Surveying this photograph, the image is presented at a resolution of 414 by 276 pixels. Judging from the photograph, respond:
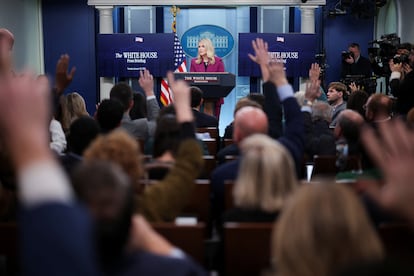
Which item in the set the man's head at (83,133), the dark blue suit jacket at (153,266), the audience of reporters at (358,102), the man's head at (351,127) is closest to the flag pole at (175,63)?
the audience of reporters at (358,102)

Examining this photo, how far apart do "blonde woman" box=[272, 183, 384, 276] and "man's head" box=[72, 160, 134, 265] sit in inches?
13.0

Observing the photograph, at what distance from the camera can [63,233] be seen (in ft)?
2.78

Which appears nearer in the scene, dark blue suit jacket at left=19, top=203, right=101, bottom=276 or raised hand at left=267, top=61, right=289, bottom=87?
dark blue suit jacket at left=19, top=203, right=101, bottom=276

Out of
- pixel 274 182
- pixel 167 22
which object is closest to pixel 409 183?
pixel 274 182

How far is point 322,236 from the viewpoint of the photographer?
1.17m

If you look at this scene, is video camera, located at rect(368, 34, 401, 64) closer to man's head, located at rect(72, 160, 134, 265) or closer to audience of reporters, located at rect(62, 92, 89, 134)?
audience of reporters, located at rect(62, 92, 89, 134)

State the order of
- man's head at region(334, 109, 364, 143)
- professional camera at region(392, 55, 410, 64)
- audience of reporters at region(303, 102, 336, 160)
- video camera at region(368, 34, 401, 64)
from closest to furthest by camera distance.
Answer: man's head at region(334, 109, 364, 143), audience of reporters at region(303, 102, 336, 160), professional camera at region(392, 55, 410, 64), video camera at region(368, 34, 401, 64)

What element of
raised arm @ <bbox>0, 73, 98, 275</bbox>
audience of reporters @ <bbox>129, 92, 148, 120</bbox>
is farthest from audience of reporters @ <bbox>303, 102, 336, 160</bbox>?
raised arm @ <bbox>0, 73, 98, 275</bbox>

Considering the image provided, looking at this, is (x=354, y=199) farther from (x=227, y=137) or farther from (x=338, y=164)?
(x=227, y=137)

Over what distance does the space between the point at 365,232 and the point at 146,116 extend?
4.50m

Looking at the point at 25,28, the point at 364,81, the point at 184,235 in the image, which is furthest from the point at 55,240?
the point at 25,28

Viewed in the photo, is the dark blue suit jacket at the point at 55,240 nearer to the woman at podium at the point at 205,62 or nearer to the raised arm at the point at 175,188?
the raised arm at the point at 175,188

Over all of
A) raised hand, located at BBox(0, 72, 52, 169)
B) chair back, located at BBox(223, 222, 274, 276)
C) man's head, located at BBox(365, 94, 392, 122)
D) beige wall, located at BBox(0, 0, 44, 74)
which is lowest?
chair back, located at BBox(223, 222, 274, 276)

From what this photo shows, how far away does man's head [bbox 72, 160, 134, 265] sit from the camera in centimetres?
114
